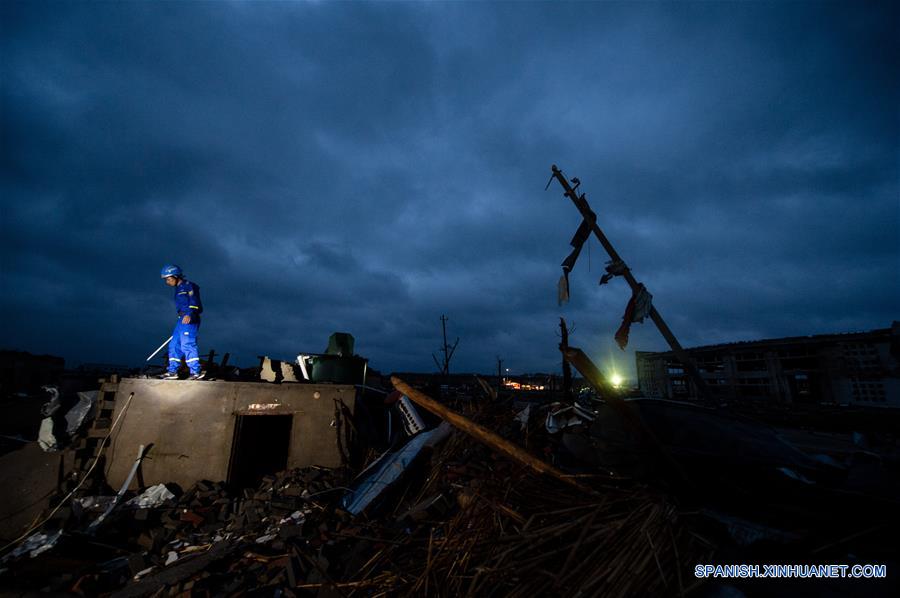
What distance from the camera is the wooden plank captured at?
338 cm

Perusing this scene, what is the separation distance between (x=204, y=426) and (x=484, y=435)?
6.89 m

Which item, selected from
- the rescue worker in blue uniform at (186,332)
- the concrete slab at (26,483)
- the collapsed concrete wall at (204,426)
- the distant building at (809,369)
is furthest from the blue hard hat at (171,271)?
the distant building at (809,369)

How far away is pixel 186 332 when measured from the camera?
748 cm

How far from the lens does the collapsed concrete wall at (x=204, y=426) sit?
23.0 ft

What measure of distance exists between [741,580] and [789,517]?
3.00ft

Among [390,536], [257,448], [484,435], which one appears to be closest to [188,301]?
[257,448]

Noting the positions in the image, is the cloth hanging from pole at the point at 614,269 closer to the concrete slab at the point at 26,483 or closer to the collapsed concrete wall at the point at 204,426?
the collapsed concrete wall at the point at 204,426

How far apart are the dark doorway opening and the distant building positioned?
18.5 meters

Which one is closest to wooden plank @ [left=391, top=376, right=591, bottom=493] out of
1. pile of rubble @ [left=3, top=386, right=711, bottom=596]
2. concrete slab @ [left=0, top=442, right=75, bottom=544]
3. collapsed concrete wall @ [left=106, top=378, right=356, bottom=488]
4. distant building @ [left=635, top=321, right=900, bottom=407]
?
pile of rubble @ [left=3, top=386, right=711, bottom=596]

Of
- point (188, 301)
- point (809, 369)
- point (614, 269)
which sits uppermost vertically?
point (614, 269)

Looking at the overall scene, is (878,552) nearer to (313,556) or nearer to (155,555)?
(313,556)

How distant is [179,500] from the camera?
643 centimetres

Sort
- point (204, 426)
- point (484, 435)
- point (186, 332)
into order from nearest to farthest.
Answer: point (484, 435), point (204, 426), point (186, 332)

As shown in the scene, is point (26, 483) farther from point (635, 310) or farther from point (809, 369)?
point (809, 369)
